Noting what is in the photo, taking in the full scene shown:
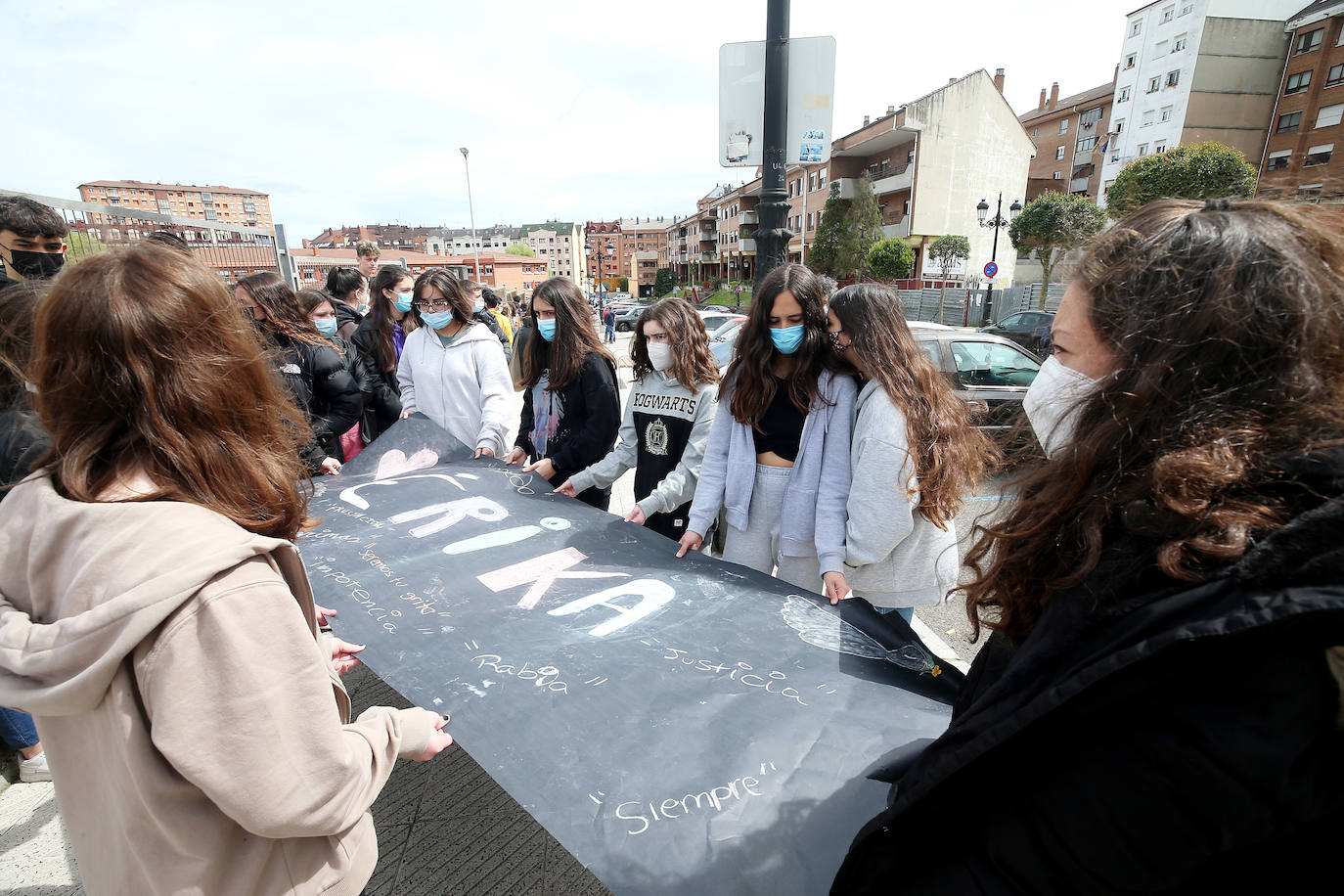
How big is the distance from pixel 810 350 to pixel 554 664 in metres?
1.62

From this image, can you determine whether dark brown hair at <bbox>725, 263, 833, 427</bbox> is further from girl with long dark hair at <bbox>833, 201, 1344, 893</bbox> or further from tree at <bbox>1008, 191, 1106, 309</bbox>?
tree at <bbox>1008, 191, 1106, 309</bbox>

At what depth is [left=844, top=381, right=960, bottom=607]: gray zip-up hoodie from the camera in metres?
2.25

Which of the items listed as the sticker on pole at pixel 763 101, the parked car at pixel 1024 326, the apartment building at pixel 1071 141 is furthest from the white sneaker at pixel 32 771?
the apartment building at pixel 1071 141

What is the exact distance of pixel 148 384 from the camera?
955mm

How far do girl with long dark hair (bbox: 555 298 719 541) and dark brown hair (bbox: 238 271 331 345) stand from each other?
6.77 ft

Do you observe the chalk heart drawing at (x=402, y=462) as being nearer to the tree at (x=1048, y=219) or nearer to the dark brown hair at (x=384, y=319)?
the dark brown hair at (x=384, y=319)

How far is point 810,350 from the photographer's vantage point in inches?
103

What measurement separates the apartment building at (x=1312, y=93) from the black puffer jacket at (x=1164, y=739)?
129 feet

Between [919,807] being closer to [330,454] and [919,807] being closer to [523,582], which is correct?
[523,582]

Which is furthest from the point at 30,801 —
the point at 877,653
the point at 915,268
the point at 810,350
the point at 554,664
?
the point at 915,268

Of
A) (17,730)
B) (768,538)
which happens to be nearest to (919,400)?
(768,538)

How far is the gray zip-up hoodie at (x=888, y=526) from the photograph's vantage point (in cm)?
225

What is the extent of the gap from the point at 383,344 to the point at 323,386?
1329mm

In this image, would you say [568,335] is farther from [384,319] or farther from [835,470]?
[384,319]
